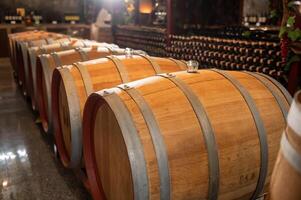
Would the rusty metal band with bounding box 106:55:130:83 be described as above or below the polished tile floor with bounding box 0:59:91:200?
above

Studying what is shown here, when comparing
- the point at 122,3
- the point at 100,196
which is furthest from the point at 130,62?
the point at 122,3

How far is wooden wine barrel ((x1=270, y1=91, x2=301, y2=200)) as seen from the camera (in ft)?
2.19

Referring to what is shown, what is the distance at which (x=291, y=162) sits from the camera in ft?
2.24

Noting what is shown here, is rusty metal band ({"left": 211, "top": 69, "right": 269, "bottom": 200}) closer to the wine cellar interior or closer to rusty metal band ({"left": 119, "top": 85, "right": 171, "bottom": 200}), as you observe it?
the wine cellar interior

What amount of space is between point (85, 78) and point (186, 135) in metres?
1.22

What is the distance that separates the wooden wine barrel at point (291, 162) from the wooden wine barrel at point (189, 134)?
0.80 meters

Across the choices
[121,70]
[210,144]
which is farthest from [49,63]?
[210,144]

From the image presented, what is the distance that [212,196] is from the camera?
165 cm

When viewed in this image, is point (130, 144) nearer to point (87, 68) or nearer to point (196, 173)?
point (196, 173)

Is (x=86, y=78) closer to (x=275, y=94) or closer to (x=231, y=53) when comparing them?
(x=275, y=94)

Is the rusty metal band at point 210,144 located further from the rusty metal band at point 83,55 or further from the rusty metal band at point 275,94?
the rusty metal band at point 83,55

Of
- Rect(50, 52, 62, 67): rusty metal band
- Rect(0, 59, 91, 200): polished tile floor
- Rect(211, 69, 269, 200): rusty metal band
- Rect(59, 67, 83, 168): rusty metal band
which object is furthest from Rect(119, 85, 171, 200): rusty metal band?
Rect(50, 52, 62, 67): rusty metal band

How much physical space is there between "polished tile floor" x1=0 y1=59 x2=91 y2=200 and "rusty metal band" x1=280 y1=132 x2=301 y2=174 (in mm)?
2306

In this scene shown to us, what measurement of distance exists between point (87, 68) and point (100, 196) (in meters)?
1.07
